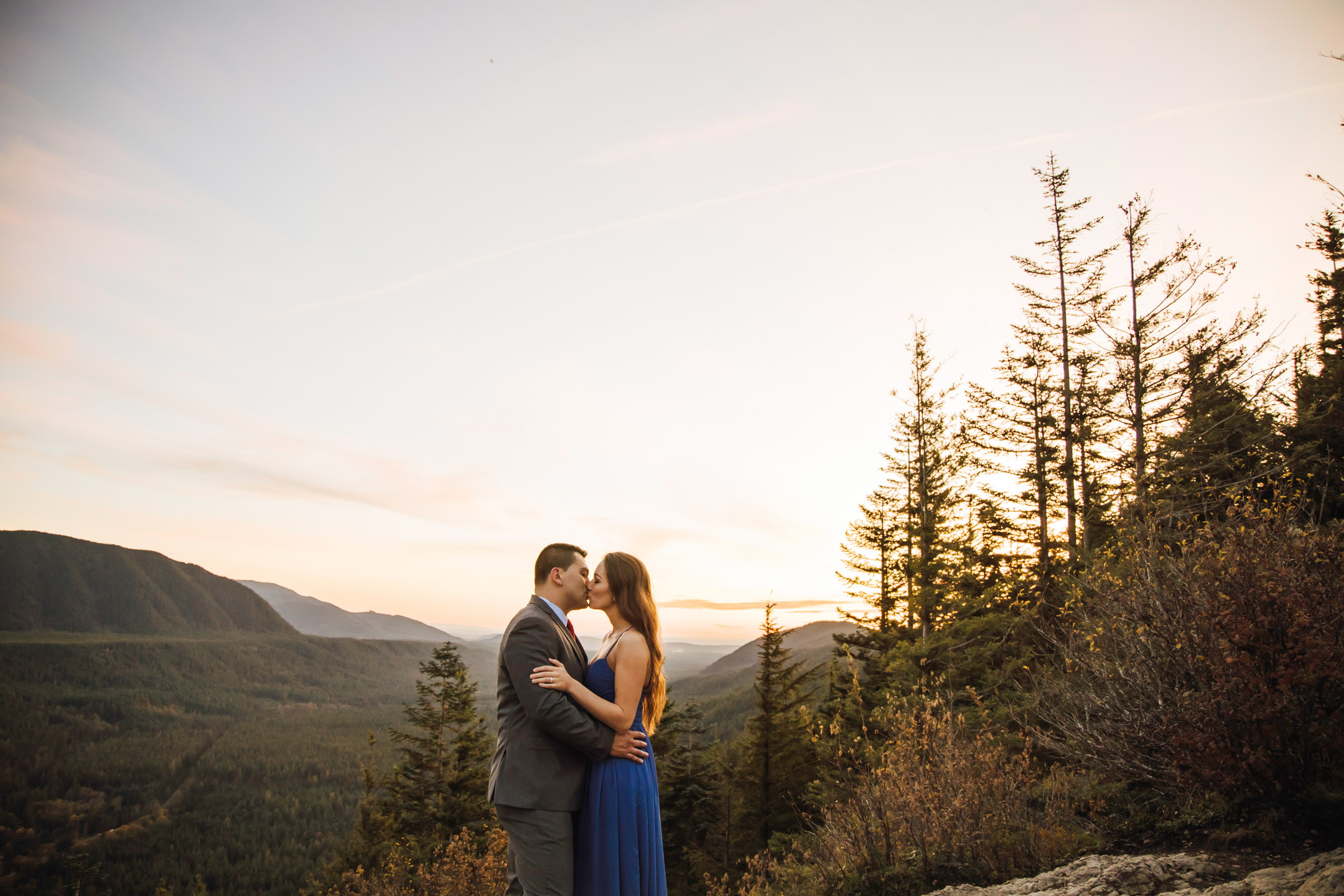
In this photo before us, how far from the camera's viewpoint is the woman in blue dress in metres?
3.63

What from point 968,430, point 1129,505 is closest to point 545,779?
point 1129,505

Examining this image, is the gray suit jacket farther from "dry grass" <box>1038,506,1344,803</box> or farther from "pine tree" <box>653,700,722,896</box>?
"pine tree" <box>653,700,722,896</box>

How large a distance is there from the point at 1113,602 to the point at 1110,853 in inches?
86.5

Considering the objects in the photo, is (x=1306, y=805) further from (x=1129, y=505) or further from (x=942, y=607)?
(x=942, y=607)

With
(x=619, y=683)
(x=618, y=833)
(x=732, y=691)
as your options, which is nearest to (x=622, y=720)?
(x=619, y=683)

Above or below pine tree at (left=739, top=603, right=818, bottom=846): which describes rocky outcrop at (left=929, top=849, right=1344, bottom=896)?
above

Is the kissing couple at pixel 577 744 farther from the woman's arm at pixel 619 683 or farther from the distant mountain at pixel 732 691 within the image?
the distant mountain at pixel 732 691

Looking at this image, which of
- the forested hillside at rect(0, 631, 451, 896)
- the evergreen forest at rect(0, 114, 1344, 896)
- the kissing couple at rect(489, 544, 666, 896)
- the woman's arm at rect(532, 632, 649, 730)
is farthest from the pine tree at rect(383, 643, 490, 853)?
the forested hillside at rect(0, 631, 451, 896)

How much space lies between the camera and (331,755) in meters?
121

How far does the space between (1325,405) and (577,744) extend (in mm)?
15756

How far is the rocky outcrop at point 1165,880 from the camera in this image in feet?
12.2

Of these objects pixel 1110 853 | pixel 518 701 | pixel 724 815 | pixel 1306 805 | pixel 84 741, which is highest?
pixel 518 701

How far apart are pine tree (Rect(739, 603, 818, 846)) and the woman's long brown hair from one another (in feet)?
65.8

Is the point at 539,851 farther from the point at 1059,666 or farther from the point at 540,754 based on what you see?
the point at 1059,666
